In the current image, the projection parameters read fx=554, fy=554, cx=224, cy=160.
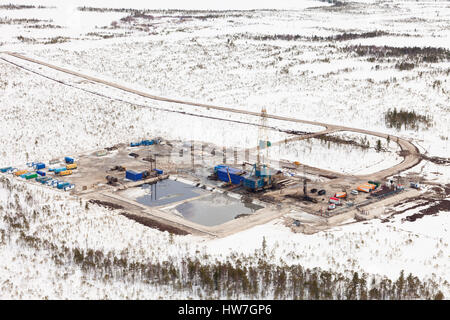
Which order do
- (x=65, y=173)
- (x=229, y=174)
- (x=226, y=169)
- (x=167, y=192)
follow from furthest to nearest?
(x=65, y=173) < (x=226, y=169) < (x=229, y=174) < (x=167, y=192)

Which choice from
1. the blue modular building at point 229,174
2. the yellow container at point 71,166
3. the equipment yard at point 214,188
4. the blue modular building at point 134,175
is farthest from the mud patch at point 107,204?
the blue modular building at point 229,174

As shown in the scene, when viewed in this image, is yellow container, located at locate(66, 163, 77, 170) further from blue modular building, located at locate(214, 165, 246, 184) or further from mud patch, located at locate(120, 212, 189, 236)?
blue modular building, located at locate(214, 165, 246, 184)

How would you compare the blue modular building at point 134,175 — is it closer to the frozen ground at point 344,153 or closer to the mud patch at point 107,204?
the mud patch at point 107,204

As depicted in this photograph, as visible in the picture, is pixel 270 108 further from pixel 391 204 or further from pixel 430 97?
pixel 391 204

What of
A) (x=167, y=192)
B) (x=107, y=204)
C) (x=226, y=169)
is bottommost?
(x=167, y=192)

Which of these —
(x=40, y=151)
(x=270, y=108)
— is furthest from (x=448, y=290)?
(x=270, y=108)

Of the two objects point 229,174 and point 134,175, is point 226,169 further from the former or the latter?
point 134,175

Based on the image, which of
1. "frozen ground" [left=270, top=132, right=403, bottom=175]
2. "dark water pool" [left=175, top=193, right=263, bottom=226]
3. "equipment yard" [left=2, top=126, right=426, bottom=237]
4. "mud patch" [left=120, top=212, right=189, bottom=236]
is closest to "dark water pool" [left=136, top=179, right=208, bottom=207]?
"equipment yard" [left=2, top=126, right=426, bottom=237]

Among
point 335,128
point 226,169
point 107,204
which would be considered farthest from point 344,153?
point 107,204
